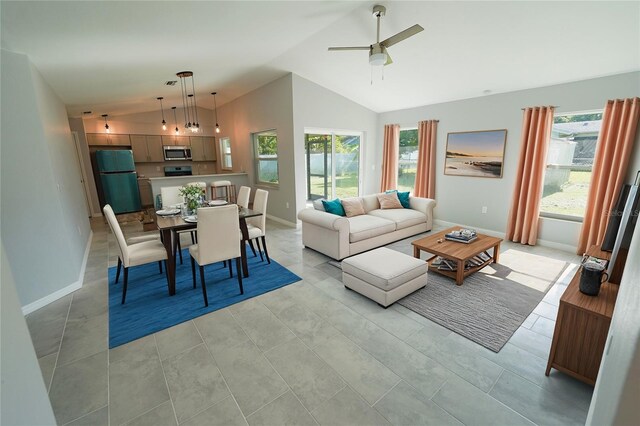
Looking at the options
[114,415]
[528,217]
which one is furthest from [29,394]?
[528,217]

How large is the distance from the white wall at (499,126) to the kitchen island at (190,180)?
3944mm

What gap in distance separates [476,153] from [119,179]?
27.1 ft

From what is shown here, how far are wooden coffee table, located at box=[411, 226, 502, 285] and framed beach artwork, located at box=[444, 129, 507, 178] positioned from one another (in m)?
1.81

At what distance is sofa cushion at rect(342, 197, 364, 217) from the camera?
4.53 meters

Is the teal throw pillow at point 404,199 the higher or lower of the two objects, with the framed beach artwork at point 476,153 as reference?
lower

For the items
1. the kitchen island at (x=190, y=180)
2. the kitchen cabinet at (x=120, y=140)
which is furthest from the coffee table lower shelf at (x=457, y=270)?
the kitchen cabinet at (x=120, y=140)

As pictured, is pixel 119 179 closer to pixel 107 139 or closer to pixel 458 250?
pixel 107 139

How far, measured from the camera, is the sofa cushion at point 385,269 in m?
2.67

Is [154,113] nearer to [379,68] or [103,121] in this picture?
[103,121]

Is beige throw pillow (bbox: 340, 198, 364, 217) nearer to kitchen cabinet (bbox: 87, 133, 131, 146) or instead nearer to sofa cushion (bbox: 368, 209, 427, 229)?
sofa cushion (bbox: 368, 209, 427, 229)

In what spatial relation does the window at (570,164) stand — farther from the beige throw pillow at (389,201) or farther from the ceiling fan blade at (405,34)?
the ceiling fan blade at (405,34)

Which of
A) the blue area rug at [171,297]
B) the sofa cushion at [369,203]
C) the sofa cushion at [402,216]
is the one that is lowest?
the blue area rug at [171,297]

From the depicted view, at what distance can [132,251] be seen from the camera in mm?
3006

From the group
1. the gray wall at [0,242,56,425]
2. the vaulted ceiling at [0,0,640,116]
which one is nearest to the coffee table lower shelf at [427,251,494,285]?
the vaulted ceiling at [0,0,640,116]
